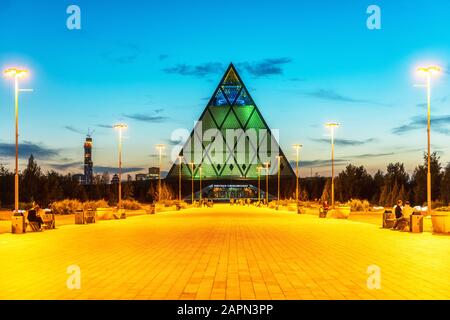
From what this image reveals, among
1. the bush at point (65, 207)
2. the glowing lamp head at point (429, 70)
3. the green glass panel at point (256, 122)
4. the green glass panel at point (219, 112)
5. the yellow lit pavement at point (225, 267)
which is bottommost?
the bush at point (65, 207)

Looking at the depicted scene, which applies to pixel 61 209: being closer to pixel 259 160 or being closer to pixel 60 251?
pixel 60 251

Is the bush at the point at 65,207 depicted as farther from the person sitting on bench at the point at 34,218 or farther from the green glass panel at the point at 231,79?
the green glass panel at the point at 231,79

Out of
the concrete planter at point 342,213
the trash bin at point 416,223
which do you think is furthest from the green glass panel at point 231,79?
the trash bin at point 416,223

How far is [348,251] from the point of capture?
12.3 meters

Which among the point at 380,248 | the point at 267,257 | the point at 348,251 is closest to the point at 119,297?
the point at 267,257

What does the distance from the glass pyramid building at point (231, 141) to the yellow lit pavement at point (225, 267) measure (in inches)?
3845

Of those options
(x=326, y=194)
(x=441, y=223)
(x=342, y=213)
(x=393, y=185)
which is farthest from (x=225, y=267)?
(x=393, y=185)

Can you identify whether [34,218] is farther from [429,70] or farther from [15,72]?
[429,70]

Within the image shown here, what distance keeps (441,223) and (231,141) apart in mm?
98872

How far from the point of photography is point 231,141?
4560 inches

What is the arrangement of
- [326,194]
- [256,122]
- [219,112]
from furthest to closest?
1. [256,122]
2. [219,112]
3. [326,194]

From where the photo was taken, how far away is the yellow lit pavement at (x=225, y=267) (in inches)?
279

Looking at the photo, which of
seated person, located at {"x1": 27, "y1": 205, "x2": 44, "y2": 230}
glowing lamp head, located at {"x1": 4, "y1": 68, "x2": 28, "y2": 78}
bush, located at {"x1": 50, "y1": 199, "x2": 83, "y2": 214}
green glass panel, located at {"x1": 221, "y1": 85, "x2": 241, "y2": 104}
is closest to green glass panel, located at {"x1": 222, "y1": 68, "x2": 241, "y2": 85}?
green glass panel, located at {"x1": 221, "y1": 85, "x2": 241, "y2": 104}

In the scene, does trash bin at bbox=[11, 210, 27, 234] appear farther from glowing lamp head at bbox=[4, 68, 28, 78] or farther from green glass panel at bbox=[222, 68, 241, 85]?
green glass panel at bbox=[222, 68, 241, 85]
